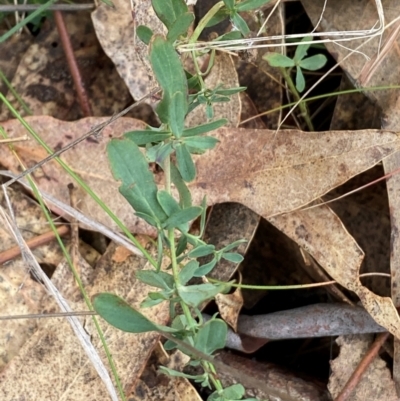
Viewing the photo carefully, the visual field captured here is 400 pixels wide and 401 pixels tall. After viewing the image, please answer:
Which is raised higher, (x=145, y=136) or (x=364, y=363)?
(x=145, y=136)

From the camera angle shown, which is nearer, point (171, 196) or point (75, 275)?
point (171, 196)

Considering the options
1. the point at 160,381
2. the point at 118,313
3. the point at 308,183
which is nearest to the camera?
the point at 118,313

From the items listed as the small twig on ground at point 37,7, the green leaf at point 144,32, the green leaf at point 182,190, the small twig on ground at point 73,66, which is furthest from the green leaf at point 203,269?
the small twig on ground at point 37,7

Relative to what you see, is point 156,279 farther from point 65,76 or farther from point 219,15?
point 65,76

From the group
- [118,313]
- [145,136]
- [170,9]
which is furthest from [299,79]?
[118,313]

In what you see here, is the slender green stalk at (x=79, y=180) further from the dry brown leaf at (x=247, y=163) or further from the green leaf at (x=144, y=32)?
the green leaf at (x=144, y=32)

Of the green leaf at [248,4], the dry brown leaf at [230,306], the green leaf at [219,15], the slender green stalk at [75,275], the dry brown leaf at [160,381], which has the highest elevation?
the green leaf at [248,4]

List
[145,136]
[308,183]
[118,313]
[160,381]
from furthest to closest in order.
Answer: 1. [160,381]
2. [308,183]
3. [145,136]
4. [118,313]
